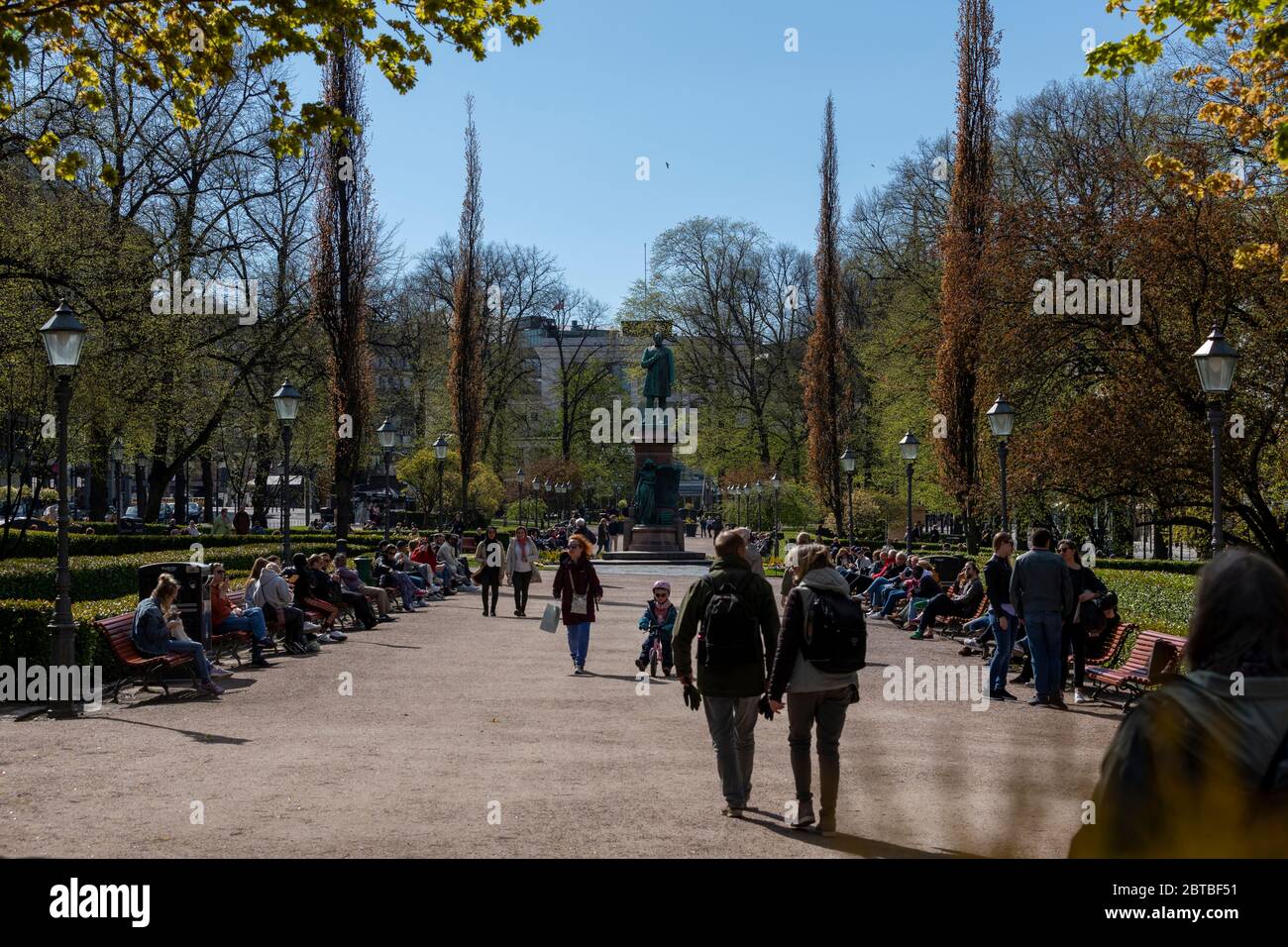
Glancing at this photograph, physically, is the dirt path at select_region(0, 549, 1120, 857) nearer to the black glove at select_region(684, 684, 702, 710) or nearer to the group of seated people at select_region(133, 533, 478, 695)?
the black glove at select_region(684, 684, 702, 710)

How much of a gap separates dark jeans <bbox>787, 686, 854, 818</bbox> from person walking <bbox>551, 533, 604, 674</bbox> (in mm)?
7734

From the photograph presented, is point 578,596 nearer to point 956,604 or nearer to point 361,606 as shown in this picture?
point 361,606

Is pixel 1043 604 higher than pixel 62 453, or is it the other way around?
pixel 62 453

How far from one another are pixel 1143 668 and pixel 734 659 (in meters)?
6.34

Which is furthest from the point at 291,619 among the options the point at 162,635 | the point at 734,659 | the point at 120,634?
the point at 734,659

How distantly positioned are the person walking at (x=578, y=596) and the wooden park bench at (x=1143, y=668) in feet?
18.7

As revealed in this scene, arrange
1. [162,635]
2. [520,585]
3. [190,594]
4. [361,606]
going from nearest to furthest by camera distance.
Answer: [162,635], [190,594], [361,606], [520,585]

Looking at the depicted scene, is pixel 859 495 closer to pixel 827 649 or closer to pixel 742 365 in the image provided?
pixel 742 365

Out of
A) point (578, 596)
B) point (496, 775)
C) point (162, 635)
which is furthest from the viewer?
point (578, 596)

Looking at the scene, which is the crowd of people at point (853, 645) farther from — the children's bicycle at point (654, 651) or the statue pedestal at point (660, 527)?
the statue pedestal at point (660, 527)

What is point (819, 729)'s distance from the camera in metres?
7.67

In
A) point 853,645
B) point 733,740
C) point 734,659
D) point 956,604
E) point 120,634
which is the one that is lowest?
point 956,604

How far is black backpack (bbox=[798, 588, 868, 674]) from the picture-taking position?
740 cm

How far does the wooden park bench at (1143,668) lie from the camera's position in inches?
464
